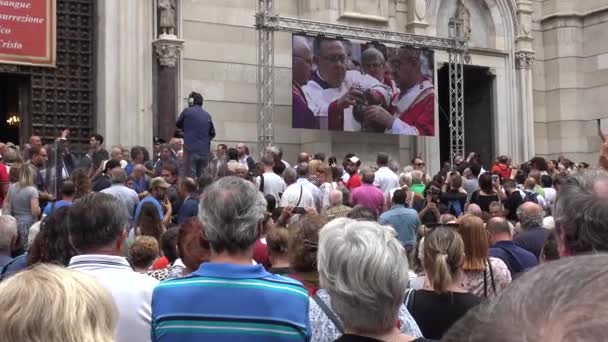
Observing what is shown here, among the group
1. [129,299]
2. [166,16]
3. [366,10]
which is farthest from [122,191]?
[366,10]

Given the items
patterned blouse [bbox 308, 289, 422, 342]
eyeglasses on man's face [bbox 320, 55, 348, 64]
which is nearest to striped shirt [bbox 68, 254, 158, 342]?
patterned blouse [bbox 308, 289, 422, 342]

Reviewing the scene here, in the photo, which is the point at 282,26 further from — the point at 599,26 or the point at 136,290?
the point at 136,290

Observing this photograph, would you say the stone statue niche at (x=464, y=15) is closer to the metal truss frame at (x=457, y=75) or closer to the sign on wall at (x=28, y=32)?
the metal truss frame at (x=457, y=75)

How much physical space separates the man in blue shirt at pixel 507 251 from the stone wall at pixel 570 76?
18.3 metres

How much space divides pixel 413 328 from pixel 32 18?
14.7 m

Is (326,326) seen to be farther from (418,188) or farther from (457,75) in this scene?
(457,75)

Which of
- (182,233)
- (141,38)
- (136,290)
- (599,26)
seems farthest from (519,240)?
(599,26)

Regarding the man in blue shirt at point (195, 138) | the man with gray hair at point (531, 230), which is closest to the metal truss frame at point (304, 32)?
the man in blue shirt at point (195, 138)

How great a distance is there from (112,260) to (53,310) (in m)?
2.05

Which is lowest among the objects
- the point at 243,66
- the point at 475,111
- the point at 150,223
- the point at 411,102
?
the point at 150,223

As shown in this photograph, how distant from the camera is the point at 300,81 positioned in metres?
18.8

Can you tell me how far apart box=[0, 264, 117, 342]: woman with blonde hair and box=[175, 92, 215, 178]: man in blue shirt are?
11.6 m

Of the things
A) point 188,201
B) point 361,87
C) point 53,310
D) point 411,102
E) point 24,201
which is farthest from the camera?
point 411,102

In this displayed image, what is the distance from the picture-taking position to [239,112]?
19281 mm
